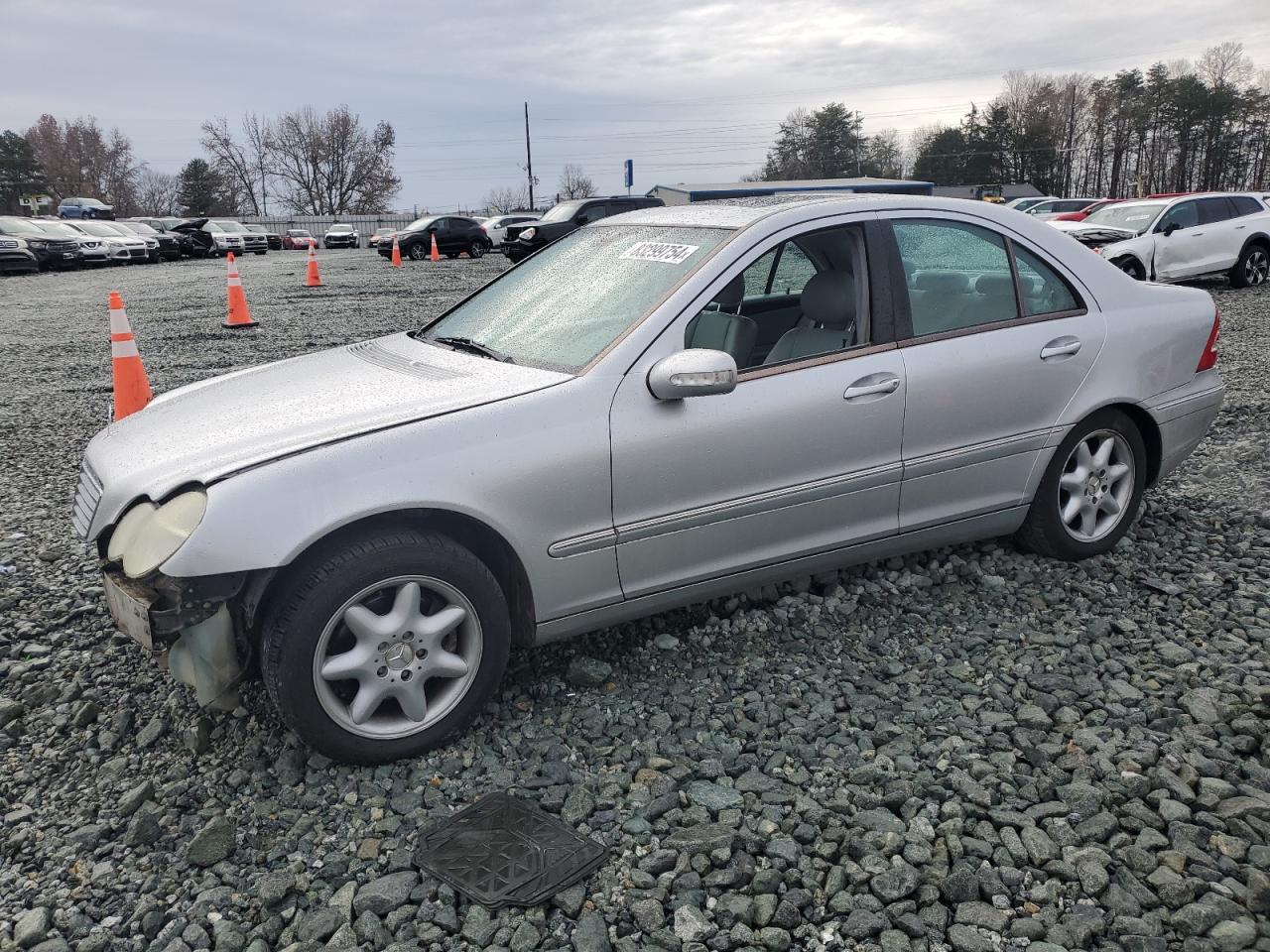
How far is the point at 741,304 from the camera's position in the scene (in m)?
4.30

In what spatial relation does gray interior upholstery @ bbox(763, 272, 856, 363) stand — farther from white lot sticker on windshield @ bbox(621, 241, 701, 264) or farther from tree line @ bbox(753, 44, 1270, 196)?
tree line @ bbox(753, 44, 1270, 196)

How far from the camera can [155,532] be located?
2656 millimetres

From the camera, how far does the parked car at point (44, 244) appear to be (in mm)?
26375

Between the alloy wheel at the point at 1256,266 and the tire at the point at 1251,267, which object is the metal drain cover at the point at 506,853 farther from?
the alloy wheel at the point at 1256,266

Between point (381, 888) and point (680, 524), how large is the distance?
4.50 ft

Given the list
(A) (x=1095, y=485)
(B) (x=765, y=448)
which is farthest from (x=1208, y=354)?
(B) (x=765, y=448)

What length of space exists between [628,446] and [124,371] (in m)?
4.16

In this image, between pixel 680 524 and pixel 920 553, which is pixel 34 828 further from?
pixel 920 553

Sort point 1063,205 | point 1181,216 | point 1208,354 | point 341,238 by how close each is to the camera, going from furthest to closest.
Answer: point 341,238 < point 1063,205 < point 1181,216 < point 1208,354

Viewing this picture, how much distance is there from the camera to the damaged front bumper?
2611mm

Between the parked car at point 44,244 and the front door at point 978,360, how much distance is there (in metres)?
28.1

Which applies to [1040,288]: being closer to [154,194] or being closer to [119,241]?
[119,241]

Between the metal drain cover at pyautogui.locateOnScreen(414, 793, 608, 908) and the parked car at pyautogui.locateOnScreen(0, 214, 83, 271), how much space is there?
28383 millimetres

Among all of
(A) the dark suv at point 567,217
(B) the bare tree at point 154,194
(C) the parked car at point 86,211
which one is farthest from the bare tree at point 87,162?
(A) the dark suv at point 567,217
